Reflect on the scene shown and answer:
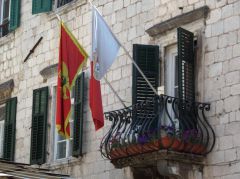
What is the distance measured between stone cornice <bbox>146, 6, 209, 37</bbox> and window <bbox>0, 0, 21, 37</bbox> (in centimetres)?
502

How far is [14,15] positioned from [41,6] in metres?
1.35

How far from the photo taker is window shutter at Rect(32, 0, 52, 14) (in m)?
18.8

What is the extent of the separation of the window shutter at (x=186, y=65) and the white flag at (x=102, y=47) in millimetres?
1259

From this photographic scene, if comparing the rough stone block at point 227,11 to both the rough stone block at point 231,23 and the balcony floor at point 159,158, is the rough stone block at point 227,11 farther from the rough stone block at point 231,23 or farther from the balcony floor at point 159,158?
the balcony floor at point 159,158

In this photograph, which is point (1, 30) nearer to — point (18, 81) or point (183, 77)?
point (18, 81)

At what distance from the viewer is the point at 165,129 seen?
14.0 metres

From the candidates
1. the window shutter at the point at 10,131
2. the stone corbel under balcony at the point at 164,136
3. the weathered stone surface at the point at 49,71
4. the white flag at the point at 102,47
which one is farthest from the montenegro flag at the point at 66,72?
the window shutter at the point at 10,131

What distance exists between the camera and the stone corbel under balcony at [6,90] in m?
19.7

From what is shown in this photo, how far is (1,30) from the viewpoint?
20.7 m

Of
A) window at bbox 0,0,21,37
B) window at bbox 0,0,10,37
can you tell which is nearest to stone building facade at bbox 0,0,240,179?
window at bbox 0,0,21,37

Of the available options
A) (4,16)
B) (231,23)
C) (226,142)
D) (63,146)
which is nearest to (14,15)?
(4,16)

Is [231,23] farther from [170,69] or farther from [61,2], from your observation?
[61,2]

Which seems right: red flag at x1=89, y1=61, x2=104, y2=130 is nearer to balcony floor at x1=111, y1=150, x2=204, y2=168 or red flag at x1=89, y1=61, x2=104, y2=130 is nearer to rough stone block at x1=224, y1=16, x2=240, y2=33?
balcony floor at x1=111, y1=150, x2=204, y2=168

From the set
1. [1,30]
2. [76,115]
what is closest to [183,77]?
[76,115]
